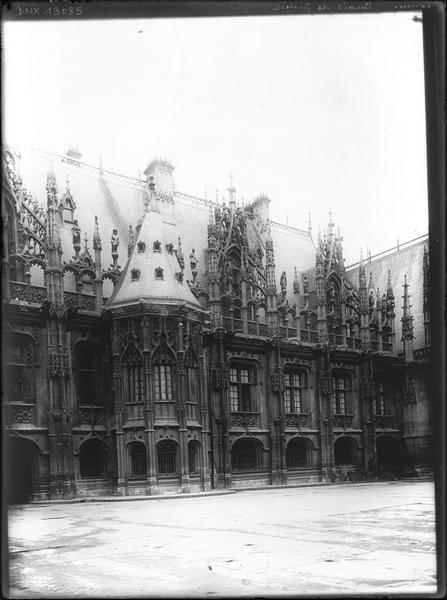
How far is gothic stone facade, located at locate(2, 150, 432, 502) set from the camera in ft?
72.8

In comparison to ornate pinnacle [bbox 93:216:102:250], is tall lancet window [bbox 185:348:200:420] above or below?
below

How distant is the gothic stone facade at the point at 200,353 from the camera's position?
2219 cm

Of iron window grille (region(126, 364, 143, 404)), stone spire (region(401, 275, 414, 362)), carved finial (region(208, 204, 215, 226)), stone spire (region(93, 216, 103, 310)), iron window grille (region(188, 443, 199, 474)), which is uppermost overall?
carved finial (region(208, 204, 215, 226))

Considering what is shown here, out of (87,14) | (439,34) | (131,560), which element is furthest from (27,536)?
(439,34)

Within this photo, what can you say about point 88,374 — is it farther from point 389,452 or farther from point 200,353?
point 389,452

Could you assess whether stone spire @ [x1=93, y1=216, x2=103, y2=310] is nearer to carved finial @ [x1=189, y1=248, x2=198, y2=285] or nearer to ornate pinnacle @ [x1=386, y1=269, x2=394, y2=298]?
carved finial @ [x1=189, y1=248, x2=198, y2=285]

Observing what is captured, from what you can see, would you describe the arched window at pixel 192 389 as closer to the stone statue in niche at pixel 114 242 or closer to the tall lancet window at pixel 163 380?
the tall lancet window at pixel 163 380

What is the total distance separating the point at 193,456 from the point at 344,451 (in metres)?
5.51

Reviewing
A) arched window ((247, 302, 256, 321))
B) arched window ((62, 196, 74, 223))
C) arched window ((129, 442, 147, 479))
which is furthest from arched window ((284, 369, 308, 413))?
arched window ((62, 196, 74, 223))

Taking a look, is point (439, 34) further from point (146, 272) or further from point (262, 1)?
point (146, 272)

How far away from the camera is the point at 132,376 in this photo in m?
24.4

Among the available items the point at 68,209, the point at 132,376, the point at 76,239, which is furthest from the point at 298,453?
the point at 68,209

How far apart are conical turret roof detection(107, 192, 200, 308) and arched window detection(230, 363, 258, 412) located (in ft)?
9.66

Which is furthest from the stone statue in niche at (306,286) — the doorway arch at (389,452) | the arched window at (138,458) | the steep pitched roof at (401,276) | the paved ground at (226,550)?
the arched window at (138,458)
